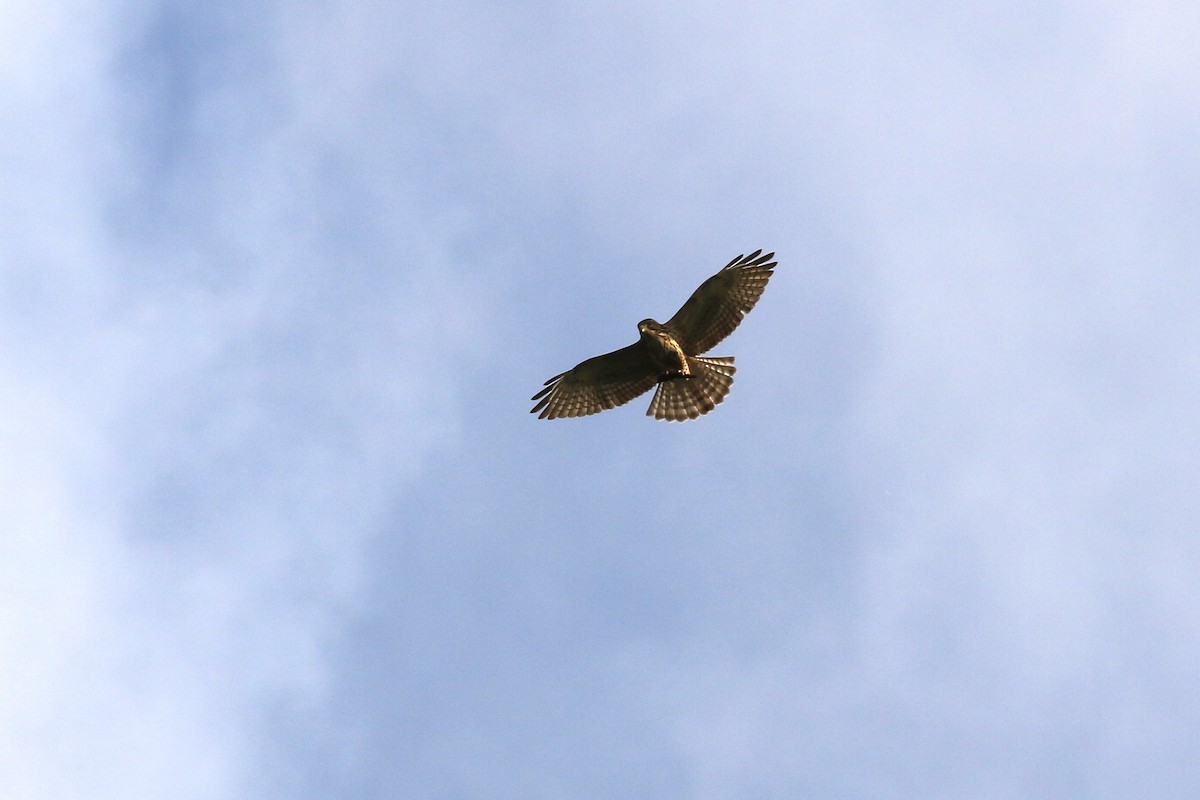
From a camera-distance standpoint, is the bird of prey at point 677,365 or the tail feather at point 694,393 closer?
the bird of prey at point 677,365

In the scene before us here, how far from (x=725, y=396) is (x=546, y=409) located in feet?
9.57

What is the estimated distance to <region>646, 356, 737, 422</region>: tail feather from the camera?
2158cm

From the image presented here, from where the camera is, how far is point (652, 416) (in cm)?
2184

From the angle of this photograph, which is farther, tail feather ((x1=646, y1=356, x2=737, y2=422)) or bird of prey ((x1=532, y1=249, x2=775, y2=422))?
tail feather ((x1=646, y1=356, x2=737, y2=422))

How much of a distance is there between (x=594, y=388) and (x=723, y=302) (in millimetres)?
2534

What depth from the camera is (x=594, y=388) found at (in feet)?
70.7

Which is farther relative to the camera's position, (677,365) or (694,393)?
(694,393)

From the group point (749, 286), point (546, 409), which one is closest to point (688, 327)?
point (749, 286)

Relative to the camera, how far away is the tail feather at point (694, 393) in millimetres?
21578

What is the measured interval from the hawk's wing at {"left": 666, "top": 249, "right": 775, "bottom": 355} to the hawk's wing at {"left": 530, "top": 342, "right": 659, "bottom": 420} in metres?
0.93

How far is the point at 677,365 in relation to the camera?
68.3 ft

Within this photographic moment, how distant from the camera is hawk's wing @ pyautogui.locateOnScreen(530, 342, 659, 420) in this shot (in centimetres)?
2131

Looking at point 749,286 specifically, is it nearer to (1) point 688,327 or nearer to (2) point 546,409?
(1) point 688,327

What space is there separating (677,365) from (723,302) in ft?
3.98
